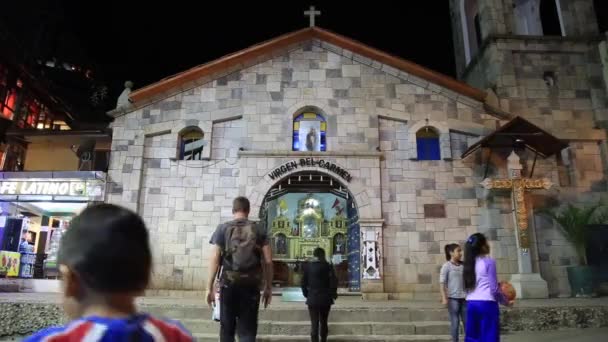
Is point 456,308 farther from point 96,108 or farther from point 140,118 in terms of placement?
point 96,108

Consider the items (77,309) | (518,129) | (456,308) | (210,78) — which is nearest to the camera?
(77,309)

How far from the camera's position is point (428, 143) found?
13703 millimetres

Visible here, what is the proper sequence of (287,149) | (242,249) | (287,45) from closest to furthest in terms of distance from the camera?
(242,249) → (287,149) → (287,45)

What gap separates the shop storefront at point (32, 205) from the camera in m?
13.2

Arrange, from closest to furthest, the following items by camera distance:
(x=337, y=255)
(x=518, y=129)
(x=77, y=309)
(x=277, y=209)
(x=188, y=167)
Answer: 1. (x=77, y=309)
2. (x=518, y=129)
3. (x=188, y=167)
4. (x=337, y=255)
5. (x=277, y=209)

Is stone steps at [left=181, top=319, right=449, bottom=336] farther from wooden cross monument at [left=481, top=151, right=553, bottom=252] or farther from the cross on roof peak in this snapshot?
the cross on roof peak

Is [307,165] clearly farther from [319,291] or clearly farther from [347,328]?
[319,291]

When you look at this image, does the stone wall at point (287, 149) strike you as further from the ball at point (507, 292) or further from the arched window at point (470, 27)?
the ball at point (507, 292)

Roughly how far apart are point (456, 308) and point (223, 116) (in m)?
9.42

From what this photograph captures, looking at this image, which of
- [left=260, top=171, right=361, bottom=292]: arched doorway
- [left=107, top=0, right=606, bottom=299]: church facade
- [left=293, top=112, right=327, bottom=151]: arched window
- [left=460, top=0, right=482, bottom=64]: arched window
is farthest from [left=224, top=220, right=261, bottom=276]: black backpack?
[left=460, top=0, right=482, bottom=64]: arched window

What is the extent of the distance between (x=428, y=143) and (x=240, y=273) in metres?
10.5

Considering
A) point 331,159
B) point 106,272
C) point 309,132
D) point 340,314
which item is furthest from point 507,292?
point 309,132

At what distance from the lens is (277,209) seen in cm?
1930

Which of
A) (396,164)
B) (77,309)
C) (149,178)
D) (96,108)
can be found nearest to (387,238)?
(396,164)
